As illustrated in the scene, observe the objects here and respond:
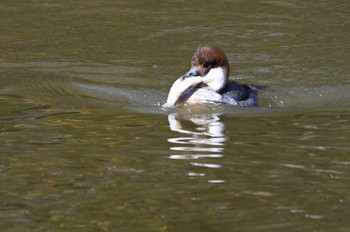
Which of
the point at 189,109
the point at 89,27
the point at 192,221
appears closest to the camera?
the point at 192,221

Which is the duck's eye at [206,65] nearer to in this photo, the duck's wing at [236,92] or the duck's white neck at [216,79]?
the duck's white neck at [216,79]

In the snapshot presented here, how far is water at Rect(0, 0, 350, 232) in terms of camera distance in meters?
7.06

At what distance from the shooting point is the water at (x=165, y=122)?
23.2 ft

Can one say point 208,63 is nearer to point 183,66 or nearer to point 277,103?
point 277,103

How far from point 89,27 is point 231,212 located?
1011 centimetres

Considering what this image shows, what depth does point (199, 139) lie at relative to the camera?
964cm

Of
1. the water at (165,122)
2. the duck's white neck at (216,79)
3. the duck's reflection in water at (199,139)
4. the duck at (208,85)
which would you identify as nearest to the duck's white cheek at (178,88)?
the duck at (208,85)

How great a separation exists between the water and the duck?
0.29m

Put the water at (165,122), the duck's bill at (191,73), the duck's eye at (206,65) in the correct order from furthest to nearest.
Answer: the duck's eye at (206,65) < the duck's bill at (191,73) < the water at (165,122)

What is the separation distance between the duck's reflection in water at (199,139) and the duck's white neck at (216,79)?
934 millimetres

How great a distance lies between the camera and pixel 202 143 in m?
9.40

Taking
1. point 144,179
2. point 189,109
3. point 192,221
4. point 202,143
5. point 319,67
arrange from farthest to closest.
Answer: point 319,67
point 189,109
point 202,143
point 144,179
point 192,221

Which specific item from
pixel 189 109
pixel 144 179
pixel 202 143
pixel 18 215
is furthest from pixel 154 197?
pixel 189 109

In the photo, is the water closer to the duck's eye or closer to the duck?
the duck
